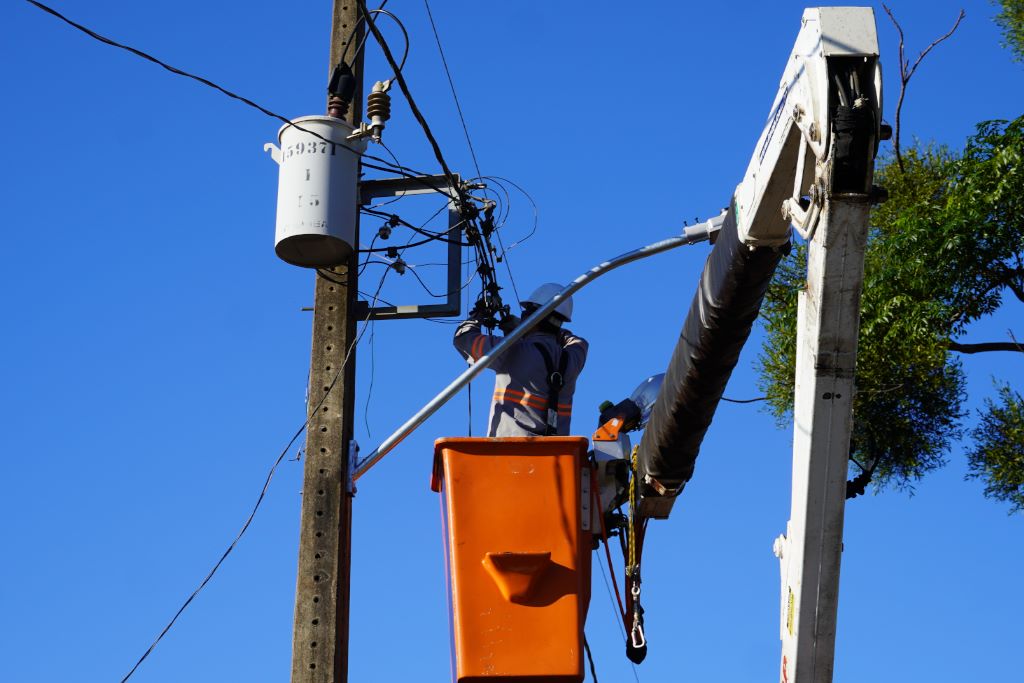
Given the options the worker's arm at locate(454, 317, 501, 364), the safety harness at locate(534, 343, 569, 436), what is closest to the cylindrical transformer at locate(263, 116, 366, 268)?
the worker's arm at locate(454, 317, 501, 364)

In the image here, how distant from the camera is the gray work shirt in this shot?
864 centimetres

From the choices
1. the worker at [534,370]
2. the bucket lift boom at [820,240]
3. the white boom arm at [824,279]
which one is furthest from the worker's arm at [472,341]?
the white boom arm at [824,279]

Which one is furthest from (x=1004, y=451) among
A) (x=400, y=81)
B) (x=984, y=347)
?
(x=400, y=81)

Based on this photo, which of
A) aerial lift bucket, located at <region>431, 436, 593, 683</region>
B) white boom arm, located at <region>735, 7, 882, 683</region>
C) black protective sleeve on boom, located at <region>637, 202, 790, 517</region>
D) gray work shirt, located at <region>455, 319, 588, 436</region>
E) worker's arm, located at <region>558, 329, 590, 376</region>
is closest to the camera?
white boom arm, located at <region>735, 7, 882, 683</region>

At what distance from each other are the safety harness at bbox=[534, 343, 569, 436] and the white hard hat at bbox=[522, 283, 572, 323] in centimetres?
25

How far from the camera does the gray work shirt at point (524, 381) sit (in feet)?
28.3

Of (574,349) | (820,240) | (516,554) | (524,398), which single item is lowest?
(516,554)

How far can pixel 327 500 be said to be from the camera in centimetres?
755

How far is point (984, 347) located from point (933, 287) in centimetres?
100

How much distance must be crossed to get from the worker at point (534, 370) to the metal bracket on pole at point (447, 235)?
0.95ft

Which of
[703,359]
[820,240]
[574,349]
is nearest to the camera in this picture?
[820,240]

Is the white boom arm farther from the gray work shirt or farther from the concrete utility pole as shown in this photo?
the gray work shirt

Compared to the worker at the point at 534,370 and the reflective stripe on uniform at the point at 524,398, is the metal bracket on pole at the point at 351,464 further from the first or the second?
the reflective stripe on uniform at the point at 524,398

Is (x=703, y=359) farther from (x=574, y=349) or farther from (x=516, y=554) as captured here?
(x=574, y=349)
